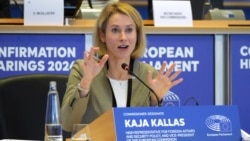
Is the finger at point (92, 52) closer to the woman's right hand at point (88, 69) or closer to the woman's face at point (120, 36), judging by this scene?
the woman's right hand at point (88, 69)

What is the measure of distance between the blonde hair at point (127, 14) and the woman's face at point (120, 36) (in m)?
0.03

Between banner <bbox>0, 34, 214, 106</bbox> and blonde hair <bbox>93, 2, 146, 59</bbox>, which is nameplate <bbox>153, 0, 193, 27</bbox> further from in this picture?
blonde hair <bbox>93, 2, 146, 59</bbox>

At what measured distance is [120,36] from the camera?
2.70 metres

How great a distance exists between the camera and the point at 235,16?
441 cm

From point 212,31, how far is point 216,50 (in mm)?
146

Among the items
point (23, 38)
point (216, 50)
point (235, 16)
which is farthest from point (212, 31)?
point (23, 38)

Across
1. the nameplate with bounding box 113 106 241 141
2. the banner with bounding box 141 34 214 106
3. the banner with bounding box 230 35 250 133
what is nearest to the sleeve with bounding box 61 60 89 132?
the nameplate with bounding box 113 106 241 141

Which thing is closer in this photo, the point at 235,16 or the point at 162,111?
the point at 162,111

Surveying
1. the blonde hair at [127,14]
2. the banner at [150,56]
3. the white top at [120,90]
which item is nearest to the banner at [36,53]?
the banner at [150,56]

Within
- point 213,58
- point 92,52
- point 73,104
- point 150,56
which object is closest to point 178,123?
point 92,52

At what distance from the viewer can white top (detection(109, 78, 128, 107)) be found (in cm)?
265

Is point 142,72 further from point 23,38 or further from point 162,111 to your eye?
point 23,38

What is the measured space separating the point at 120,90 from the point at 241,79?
1.66m

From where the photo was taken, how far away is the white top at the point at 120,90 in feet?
8.71
